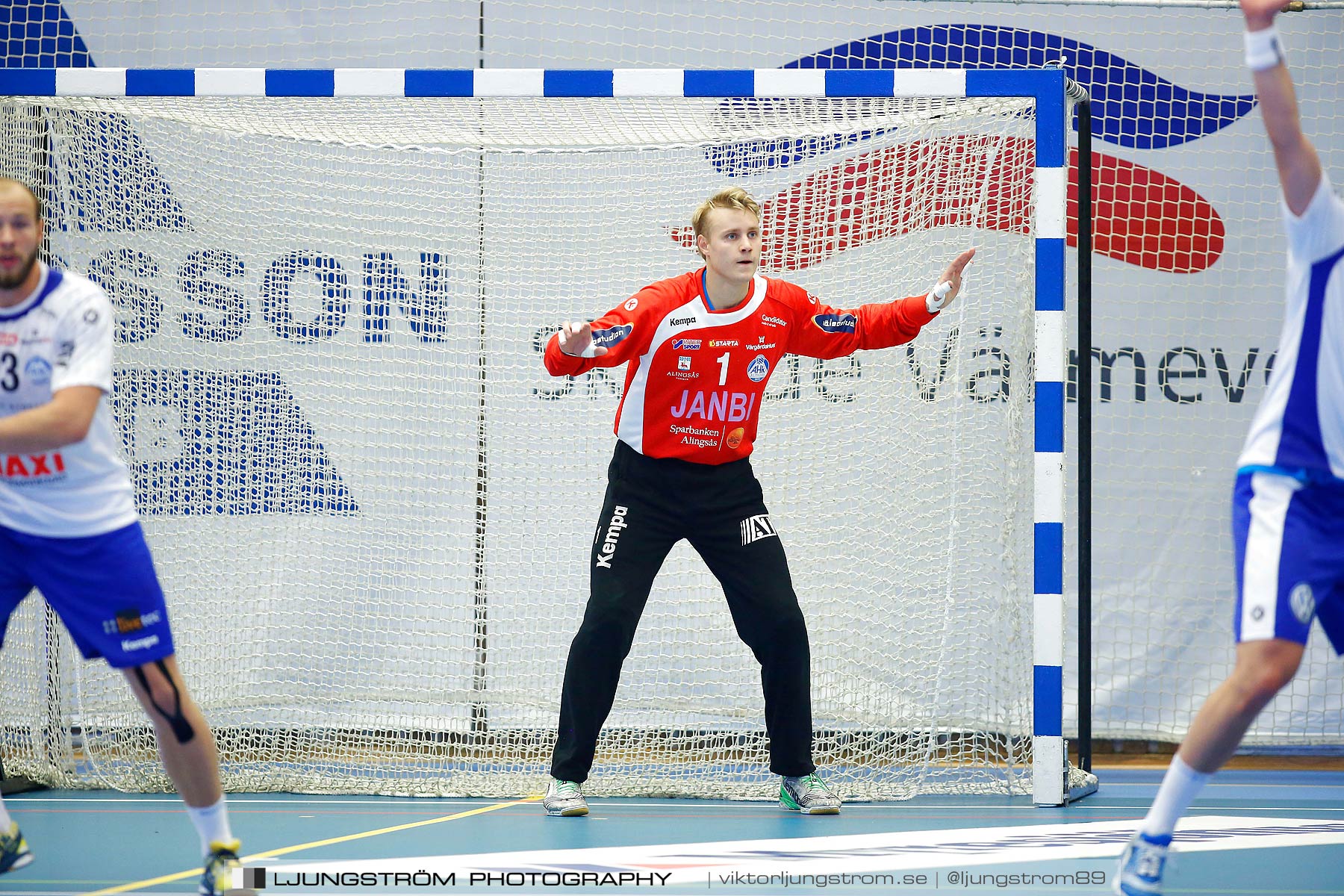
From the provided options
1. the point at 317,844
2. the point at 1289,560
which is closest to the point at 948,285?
the point at 1289,560

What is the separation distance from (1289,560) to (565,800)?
2684 mm

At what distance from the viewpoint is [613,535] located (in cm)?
446

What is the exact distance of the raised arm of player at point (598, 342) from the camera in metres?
4.02

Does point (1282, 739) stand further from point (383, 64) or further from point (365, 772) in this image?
point (383, 64)

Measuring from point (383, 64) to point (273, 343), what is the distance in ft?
5.68

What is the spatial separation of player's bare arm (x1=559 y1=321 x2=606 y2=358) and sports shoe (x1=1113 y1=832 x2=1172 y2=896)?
86.6 inches

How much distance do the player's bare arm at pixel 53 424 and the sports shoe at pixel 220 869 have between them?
105 cm

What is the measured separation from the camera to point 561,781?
Result: 177 inches

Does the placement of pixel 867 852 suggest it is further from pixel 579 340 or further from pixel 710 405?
pixel 579 340

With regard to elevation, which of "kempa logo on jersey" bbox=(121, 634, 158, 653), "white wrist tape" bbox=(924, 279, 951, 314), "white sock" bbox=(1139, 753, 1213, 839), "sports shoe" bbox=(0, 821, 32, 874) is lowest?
"sports shoe" bbox=(0, 821, 32, 874)

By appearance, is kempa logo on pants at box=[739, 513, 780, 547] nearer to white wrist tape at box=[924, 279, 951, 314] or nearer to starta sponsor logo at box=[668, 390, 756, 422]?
starta sponsor logo at box=[668, 390, 756, 422]

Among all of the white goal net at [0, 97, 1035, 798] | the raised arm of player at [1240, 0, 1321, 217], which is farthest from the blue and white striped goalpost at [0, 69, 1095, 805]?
the raised arm of player at [1240, 0, 1321, 217]

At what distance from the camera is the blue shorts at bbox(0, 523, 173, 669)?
9.60ft

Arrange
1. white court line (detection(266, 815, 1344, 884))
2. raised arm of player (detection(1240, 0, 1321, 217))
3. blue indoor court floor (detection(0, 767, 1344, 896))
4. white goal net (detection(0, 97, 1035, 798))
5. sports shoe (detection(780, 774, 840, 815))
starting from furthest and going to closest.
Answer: white goal net (detection(0, 97, 1035, 798)) < sports shoe (detection(780, 774, 840, 815)) < white court line (detection(266, 815, 1344, 884)) < blue indoor court floor (detection(0, 767, 1344, 896)) < raised arm of player (detection(1240, 0, 1321, 217))
